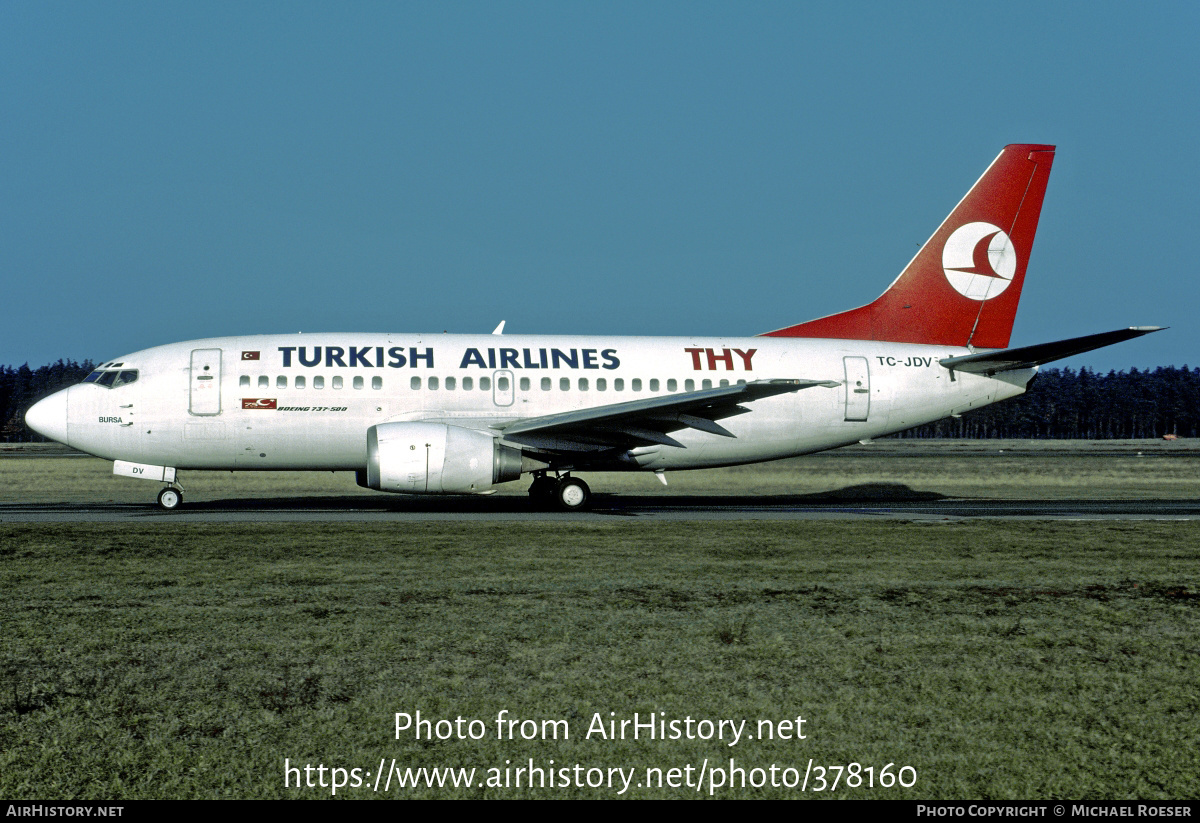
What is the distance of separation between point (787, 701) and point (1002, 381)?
19480 millimetres

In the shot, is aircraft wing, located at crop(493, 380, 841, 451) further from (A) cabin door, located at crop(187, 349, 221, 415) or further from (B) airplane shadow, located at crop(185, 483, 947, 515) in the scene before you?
(A) cabin door, located at crop(187, 349, 221, 415)

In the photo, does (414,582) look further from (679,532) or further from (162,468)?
(162,468)

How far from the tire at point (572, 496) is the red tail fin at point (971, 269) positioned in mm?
6600

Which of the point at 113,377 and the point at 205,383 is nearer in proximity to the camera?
the point at 205,383

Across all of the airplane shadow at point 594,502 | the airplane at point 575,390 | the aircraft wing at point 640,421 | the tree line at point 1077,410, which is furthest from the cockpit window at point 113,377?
the tree line at point 1077,410

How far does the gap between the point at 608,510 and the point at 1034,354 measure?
32.9 feet

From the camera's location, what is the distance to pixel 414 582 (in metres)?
10.6

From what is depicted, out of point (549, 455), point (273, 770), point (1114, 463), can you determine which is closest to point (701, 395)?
point (549, 455)

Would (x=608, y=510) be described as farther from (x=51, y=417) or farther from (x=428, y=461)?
(x=51, y=417)

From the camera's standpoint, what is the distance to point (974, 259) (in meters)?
24.1

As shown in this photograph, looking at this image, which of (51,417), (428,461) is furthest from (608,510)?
(51,417)
